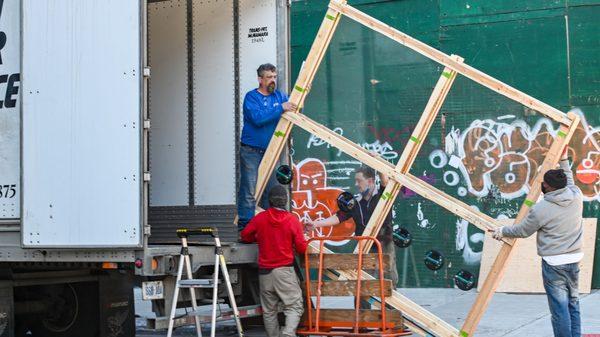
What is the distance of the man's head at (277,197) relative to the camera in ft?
28.2

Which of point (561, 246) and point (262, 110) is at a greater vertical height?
point (262, 110)

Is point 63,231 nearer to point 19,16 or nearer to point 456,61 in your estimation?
point 19,16

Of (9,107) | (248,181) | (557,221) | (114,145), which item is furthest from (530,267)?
(9,107)

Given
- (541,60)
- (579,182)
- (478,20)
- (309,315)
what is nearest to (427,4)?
(478,20)

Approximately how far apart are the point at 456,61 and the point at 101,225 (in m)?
3.31

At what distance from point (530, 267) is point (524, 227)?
4.74m

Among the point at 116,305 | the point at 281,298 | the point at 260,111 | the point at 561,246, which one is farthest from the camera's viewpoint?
the point at 116,305

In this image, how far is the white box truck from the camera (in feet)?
24.4

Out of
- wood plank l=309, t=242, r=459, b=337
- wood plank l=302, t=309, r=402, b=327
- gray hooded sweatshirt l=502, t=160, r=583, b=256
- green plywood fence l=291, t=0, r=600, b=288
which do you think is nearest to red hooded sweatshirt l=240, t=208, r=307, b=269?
wood plank l=302, t=309, r=402, b=327

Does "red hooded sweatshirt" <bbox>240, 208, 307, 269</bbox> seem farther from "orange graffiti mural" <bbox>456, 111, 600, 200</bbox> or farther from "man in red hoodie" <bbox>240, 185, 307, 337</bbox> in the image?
"orange graffiti mural" <bbox>456, 111, 600, 200</bbox>

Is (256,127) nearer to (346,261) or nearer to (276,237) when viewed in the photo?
(276,237)

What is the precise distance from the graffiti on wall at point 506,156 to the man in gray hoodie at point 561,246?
14.0 ft

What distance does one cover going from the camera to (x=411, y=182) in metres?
8.37

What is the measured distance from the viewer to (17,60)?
319 inches
